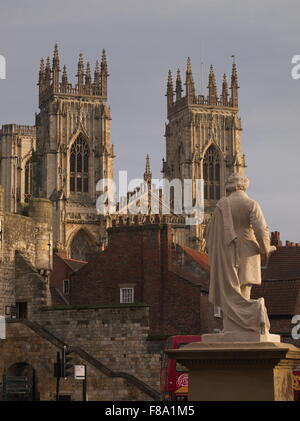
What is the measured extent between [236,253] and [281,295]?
108 ft

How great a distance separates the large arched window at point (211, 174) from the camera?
4766 inches

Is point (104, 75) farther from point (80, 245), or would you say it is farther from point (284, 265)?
point (284, 265)

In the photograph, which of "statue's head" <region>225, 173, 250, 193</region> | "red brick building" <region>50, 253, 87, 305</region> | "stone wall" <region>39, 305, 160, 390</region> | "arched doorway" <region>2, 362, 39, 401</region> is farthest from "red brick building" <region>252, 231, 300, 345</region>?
"statue's head" <region>225, 173, 250, 193</region>

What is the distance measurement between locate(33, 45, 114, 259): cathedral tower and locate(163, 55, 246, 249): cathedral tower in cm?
979

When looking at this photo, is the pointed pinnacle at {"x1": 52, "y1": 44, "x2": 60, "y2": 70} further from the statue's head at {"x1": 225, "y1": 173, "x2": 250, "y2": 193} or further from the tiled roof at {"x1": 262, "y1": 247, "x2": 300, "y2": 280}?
the statue's head at {"x1": 225, "y1": 173, "x2": 250, "y2": 193}

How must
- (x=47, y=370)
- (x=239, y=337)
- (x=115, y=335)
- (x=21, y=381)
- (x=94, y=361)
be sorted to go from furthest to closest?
(x=115, y=335) → (x=47, y=370) → (x=94, y=361) → (x=21, y=381) → (x=239, y=337)

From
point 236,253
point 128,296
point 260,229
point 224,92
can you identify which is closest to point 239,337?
point 236,253

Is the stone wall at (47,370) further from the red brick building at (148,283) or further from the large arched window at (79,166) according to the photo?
the large arched window at (79,166)

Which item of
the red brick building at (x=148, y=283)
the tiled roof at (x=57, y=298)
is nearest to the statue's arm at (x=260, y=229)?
the red brick building at (x=148, y=283)

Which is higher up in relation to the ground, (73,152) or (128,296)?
(73,152)

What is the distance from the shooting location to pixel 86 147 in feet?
377

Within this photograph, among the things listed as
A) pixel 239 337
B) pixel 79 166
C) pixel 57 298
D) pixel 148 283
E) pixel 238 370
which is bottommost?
pixel 238 370

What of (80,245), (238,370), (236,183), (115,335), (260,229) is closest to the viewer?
(238,370)

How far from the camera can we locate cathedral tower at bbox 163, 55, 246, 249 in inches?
4729
